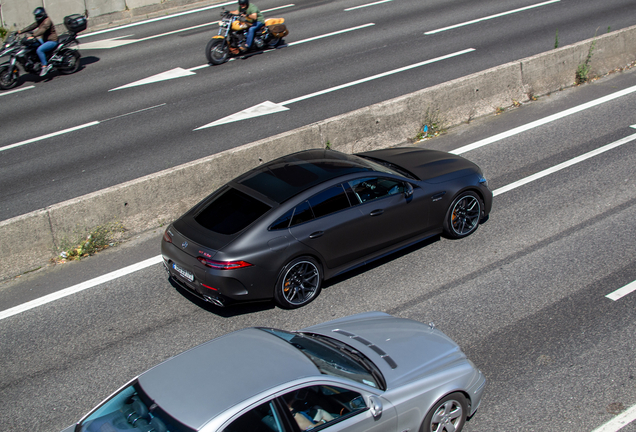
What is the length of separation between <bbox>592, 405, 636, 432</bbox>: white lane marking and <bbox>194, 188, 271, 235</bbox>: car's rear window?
4007 mm

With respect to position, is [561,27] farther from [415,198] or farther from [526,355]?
[526,355]

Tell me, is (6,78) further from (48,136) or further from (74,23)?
(48,136)

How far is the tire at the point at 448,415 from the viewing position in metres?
4.61

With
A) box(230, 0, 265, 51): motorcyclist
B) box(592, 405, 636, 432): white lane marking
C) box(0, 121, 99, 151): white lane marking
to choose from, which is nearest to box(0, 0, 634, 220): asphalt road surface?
box(0, 121, 99, 151): white lane marking

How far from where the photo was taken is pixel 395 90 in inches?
512

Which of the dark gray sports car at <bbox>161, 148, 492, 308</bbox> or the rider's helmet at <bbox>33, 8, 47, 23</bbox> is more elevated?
the rider's helmet at <bbox>33, 8, 47, 23</bbox>

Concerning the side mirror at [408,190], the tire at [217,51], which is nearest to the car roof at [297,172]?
the side mirror at [408,190]

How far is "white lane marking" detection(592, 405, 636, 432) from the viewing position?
191 inches

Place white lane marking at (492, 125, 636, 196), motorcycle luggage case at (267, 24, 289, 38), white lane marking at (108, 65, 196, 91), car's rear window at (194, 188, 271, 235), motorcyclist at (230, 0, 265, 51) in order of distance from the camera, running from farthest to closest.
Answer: motorcycle luggage case at (267, 24, 289, 38) → motorcyclist at (230, 0, 265, 51) → white lane marking at (108, 65, 196, 91) → white lane marking at (492, 125, 636, 196) → car's rear window at (194, 188, 271, 235)

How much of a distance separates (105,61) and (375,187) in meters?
12.6

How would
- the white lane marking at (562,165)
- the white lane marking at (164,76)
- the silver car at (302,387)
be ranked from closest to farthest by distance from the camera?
the silver car at (302,387) < the white lane marking at (562,165) < the white lane marking at (164,76)

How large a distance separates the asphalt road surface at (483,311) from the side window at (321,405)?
0.55m

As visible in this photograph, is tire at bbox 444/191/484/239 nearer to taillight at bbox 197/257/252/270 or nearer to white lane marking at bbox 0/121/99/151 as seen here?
taillight at bbox 197/257/252/270

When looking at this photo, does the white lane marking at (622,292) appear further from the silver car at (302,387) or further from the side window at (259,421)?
the side window at (259,421)
